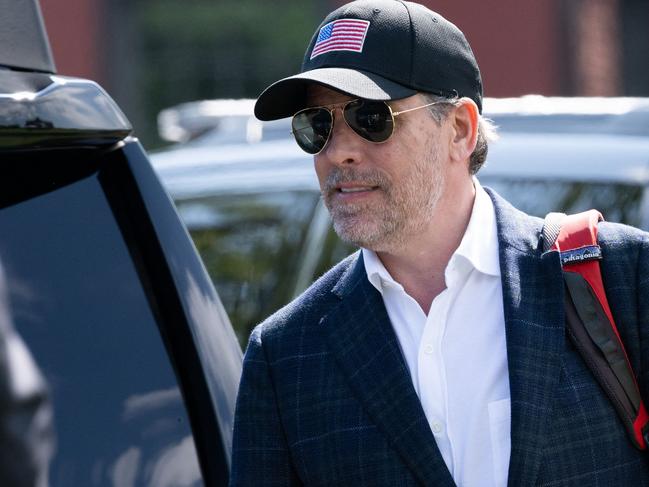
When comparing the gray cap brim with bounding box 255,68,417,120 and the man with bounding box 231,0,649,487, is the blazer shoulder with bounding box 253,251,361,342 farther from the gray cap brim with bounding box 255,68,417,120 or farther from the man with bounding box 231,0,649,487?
the gray cap brim with bounding box 255,68,417,120

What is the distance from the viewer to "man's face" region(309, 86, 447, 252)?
2340 mm

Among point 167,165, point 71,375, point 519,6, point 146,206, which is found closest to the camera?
point 71,375

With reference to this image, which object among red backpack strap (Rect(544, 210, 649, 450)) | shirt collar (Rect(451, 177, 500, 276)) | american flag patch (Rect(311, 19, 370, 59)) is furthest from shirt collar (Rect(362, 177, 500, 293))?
american flag patch (Rect(311, 19, 370, 59))

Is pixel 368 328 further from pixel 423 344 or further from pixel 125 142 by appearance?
pixel 125 142

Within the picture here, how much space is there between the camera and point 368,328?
230 centimetres

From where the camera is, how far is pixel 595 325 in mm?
2178

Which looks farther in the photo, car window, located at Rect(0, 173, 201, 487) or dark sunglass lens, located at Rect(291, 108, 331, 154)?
dark sunglass lens, located at Rect(291, 108, 331, 154)

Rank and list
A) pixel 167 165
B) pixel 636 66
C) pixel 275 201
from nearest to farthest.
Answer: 1. pixel 275 201
2. pixel 167 165
3. pixel 636 66

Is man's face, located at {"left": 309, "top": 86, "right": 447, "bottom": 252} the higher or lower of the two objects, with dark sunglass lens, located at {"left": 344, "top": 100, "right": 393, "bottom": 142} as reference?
lower

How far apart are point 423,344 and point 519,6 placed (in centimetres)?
1182

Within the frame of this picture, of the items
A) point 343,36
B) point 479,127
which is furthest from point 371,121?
point 479,127

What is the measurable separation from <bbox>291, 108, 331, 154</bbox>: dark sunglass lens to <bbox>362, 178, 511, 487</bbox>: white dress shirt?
0.23 meters

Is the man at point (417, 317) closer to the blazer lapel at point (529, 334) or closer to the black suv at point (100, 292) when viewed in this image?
the blazer lapel at point (529, 334)

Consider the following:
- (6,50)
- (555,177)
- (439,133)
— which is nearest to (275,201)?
(555,177)
